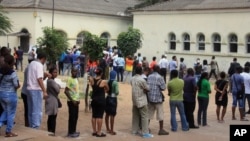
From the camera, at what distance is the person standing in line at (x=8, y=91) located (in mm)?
10281

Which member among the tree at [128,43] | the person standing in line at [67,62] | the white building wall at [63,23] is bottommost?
the person standing in line at [67,62]

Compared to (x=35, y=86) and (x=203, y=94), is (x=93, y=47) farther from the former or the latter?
(x=35, y=86)

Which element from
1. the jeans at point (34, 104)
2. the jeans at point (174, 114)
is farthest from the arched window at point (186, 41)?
the jeans at point (34, 104)

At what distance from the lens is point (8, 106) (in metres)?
10.4

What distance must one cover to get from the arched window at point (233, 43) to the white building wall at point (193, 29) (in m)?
0.31

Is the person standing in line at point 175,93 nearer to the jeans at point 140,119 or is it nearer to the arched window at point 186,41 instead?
the jeans at point 140,119

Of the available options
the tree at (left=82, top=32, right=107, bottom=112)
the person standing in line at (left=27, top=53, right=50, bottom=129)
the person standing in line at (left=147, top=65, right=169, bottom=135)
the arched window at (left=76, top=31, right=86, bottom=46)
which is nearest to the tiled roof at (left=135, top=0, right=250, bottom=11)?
the arched window at (left=76, top=31, right=86, bottom=46)

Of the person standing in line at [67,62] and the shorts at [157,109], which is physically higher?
the person standing in line at [67,62]

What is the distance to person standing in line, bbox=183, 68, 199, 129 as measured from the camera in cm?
1413

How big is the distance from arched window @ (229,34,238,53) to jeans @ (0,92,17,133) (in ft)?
88.9

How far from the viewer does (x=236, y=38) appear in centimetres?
3522

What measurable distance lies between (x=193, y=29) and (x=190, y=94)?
23.9m

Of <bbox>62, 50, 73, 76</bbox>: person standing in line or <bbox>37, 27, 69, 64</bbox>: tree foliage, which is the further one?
<bbox>62, 50, 73, 76</bbox>: person standing in line

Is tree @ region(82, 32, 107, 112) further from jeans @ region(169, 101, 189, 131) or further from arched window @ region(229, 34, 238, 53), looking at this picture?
arched window @ region(229, 34, 238, 53)
